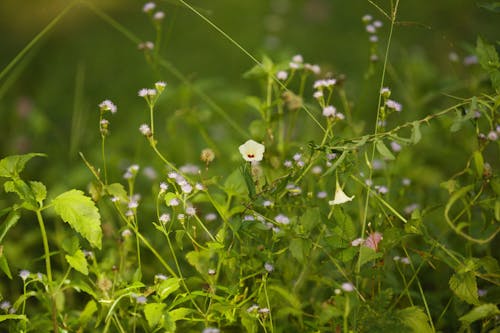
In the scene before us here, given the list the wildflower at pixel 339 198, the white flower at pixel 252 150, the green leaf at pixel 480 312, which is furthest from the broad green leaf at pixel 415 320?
the white flower at pixel 252 150

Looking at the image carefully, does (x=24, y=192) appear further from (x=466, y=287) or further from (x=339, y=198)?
(x=466, y=287)

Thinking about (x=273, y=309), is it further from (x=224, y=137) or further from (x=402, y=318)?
(x=224, y=137)

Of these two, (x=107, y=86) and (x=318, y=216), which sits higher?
(x=318, y=216)

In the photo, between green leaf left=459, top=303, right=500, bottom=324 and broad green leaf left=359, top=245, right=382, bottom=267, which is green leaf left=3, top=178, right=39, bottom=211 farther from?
green leaf left=459, top=303, right=500, bottom=324

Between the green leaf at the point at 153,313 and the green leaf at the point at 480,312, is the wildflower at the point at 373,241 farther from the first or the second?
the green leaf at the point at 153,313

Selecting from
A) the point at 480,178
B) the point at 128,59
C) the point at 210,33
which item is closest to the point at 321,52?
the point at 210,33

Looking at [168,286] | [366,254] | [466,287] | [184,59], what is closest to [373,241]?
[366,254]
